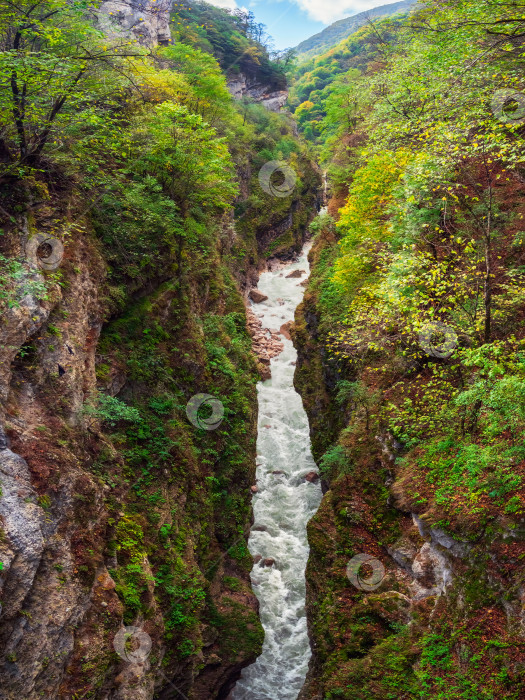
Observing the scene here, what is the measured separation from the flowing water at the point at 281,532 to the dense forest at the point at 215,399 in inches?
22.5

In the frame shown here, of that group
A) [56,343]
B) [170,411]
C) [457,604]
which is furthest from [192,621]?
[56,343]

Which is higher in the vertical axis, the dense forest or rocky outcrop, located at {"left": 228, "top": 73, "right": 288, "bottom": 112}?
rocky outcrop, located at {"left": 228, "top": 73, "right": 288, "bottom": 112}

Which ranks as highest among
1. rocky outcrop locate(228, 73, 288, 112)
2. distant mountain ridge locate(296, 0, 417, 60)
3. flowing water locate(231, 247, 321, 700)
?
distant mountain ridge locate(296, 0, 417, 60)

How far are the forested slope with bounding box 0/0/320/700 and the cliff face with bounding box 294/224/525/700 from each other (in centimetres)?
352

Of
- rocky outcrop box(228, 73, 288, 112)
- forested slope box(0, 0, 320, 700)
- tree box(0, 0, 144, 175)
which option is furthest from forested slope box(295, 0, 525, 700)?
rocky outcrop box(228, 73, 288, 112)

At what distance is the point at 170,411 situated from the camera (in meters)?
Result: 12.9

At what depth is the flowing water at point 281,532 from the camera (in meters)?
13.8

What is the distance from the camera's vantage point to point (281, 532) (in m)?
17.8

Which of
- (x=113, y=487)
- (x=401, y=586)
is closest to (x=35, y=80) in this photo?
(x=113, y=487)

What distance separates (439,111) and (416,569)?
38.9 ft

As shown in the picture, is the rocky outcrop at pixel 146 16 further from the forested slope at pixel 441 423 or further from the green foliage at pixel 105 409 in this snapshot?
the green foliage at pixel 105 409

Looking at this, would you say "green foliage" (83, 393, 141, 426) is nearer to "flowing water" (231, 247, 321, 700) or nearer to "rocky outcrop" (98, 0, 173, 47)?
"flowing water" (231, 247, 321, 700)

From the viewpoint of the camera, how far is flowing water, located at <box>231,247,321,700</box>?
13.8 m

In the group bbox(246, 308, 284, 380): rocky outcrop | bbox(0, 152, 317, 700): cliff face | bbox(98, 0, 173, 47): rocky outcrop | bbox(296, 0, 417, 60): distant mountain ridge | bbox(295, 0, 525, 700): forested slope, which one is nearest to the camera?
bbox(0, 152, 317, 700): cliff face
